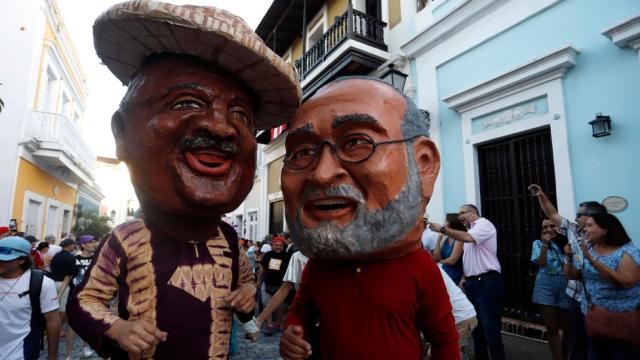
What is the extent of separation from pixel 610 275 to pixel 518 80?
9.80ft

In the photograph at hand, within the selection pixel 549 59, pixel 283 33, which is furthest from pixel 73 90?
pixel 549 59

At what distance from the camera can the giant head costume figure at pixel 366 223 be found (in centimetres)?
138

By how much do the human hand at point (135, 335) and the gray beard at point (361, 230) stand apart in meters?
0.61

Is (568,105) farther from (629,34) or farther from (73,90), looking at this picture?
(73,90)

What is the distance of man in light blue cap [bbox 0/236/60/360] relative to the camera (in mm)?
2662

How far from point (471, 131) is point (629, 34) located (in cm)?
214

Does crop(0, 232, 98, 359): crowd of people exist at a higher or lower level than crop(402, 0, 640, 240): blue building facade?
lower

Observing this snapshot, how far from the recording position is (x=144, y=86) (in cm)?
152

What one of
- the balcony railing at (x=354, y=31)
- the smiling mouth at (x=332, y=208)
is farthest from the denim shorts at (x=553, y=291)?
the balcony railing at (x=354, y=31)

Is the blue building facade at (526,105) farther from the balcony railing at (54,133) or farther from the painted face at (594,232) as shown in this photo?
the balcony railing at (54,133)

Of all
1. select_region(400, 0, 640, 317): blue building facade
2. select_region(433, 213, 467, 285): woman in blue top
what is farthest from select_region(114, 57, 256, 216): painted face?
select_region(400, 0, 640, 317): blue building facade

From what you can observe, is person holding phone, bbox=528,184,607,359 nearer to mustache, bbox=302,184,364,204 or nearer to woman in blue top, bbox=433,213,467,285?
woman in blue top, bbox=433,213,467,285

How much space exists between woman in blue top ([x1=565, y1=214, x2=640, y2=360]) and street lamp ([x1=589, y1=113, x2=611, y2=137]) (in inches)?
62.8

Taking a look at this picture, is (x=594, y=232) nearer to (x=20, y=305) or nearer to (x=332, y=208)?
(x=332, y=208)
